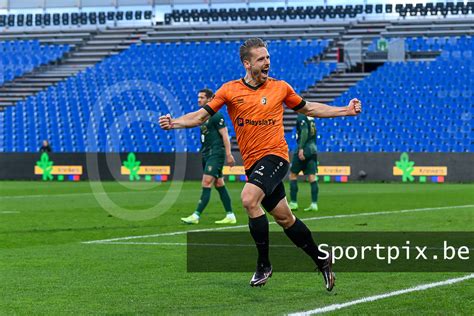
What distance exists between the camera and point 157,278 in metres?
9.66

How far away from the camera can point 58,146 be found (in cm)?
4488

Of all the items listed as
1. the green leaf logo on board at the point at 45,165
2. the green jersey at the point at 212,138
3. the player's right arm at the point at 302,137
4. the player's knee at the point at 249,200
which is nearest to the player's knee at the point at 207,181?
the green jersey at the point at 212,138

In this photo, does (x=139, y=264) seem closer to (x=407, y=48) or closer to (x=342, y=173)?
(x=342, y=173)

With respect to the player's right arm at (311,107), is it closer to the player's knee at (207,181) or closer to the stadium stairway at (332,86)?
the player's knee at (207,181)

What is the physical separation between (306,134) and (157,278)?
1243 centimetres

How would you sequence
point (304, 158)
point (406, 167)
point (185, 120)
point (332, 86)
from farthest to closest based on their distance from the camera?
point (332, 86) → point (406, 167) → point (304, 158) → point (185, 120)

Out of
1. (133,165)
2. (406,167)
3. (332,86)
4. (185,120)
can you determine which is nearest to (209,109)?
(185,120)

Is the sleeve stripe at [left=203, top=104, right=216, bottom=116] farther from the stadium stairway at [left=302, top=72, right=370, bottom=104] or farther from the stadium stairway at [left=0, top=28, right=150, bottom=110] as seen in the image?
the stadium stairway at [left=0, top=28, right=150, bottom=110]

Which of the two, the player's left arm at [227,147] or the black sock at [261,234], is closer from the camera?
the black sock at [261,234]

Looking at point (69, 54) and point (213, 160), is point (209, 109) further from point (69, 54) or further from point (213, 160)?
point (69, 54)

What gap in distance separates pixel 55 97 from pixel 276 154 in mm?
41068

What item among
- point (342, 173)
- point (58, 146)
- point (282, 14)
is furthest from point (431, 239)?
point (282, 14)

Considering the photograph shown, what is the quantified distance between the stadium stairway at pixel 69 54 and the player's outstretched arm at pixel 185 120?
42.6 metres

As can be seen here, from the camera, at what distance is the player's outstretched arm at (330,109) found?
29.9 ft
